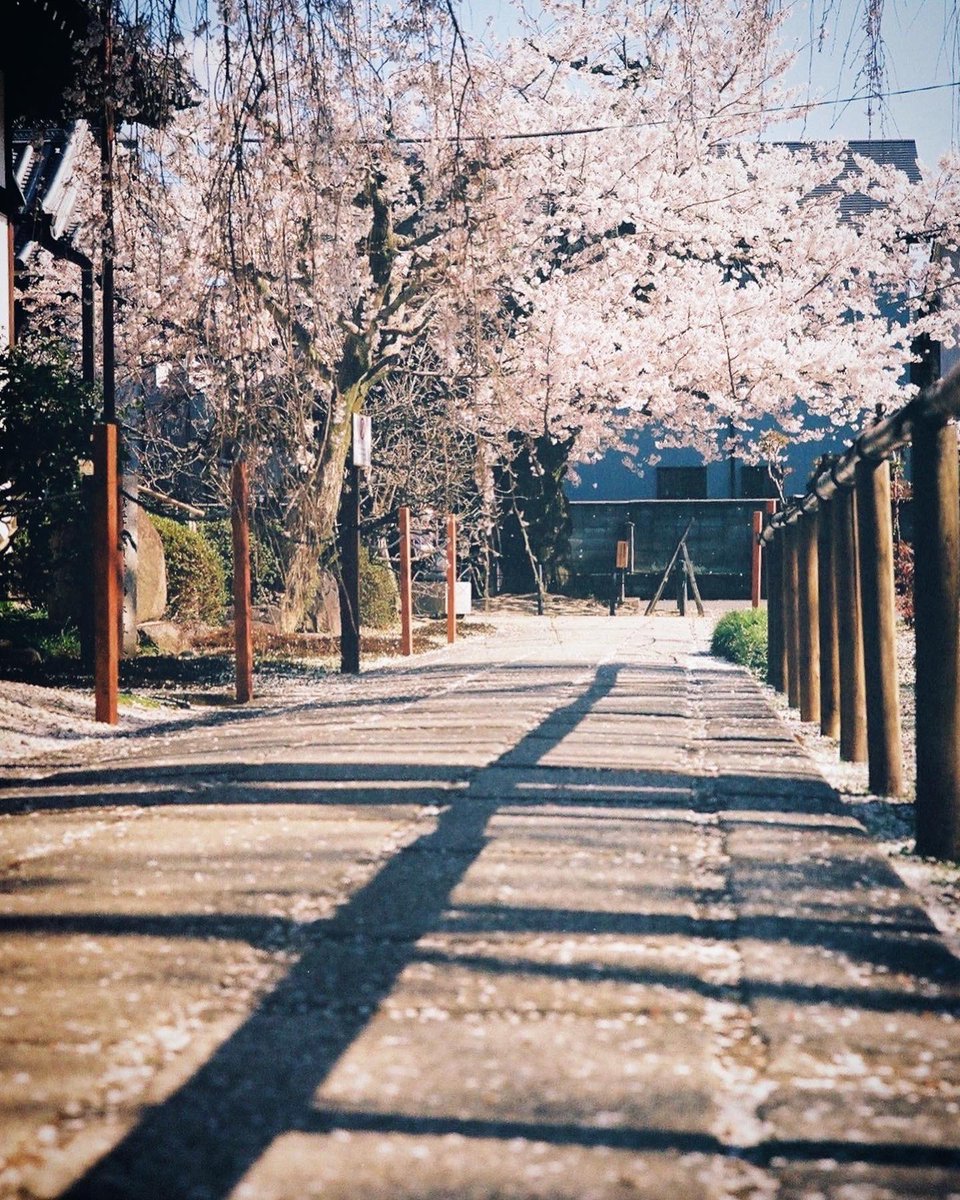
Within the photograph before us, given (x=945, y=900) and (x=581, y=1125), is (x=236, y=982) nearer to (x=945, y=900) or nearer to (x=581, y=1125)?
(x=581, y=1125)

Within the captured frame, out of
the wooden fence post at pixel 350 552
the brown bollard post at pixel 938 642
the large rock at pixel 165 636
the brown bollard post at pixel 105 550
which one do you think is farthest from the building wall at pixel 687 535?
the brown bollard post at pixel 938 642

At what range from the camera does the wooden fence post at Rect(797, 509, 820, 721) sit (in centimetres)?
699

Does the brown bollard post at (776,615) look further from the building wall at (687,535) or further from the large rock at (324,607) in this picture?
the building wall at (687,535)

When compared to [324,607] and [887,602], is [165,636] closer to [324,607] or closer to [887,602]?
[324,607]

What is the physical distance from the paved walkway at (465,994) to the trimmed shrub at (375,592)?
33.4ft

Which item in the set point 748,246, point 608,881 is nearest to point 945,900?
point 608,881

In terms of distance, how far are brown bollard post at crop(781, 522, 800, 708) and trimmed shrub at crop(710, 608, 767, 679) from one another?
217 centimetres

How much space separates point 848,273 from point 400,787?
1656cm

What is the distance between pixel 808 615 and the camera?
22.9ft

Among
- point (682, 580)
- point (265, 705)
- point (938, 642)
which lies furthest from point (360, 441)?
point (682, 580)

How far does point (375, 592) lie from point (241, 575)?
701 cm

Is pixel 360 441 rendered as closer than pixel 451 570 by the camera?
Yes

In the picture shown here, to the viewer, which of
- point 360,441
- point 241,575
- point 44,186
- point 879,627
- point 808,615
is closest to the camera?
point 879,627

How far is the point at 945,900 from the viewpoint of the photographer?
337 centimetres
